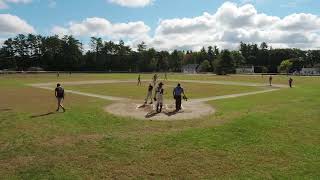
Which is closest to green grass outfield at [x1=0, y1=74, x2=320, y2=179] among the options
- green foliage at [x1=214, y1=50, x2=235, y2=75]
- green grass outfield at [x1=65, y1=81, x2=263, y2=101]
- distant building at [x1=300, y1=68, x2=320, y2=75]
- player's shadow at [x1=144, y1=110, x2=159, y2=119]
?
player's shadow at [x1=144, y1=110, x2=159, y2=119]

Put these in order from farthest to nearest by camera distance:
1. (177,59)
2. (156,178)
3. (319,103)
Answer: (177,59), (319,103), (156,178)

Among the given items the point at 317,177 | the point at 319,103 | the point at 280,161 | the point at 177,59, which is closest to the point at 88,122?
the point at 280,161

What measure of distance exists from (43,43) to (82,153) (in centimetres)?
13755

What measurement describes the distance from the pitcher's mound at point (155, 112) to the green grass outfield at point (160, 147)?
3.81ft

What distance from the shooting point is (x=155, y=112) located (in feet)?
77.2

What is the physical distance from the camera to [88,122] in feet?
66.3

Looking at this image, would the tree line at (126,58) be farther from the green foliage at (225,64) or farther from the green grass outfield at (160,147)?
the green grass outfield at (160,147)

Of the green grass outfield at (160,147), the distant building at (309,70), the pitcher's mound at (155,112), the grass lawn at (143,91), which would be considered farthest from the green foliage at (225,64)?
the green grass outfield at (160,147)

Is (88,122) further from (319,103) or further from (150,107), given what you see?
(319,103)

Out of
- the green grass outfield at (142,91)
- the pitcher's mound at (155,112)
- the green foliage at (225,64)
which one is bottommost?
the green grass outfield at (142,91)

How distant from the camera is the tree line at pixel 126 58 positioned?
14100 centimetres

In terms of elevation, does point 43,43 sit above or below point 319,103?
above

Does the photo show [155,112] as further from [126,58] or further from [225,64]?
[126,58]

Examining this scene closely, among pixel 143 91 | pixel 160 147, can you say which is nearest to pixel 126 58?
pixel 143 91
